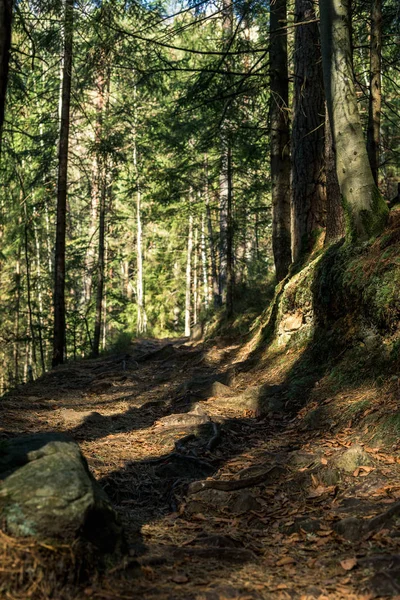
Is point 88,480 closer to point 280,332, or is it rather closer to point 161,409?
point 161,409

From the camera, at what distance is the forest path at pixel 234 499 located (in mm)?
3035

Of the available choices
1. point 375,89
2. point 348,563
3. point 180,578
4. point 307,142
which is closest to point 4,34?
point 180,578

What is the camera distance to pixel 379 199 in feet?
24.0

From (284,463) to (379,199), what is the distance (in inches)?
162

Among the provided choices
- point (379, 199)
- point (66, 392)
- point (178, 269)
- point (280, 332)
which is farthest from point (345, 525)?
point (178, 269)

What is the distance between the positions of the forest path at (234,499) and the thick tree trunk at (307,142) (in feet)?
13.3

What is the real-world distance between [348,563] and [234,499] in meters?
1.36

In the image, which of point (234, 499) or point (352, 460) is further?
point (352, 460)

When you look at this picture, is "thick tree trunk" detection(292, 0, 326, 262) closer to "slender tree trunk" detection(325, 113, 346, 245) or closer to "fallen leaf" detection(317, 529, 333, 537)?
"slender tree trunk" detection(325, 113, 346, 245)

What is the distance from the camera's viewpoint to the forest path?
304 centimetres

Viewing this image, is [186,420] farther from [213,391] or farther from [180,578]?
[180,578]

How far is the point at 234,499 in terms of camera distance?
4406 millimetres

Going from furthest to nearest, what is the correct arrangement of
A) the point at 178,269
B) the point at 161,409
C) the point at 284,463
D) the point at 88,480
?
1. the point at 178,269
2. the point at 161,409
3. the point at 284,463
4. the point at 88,480

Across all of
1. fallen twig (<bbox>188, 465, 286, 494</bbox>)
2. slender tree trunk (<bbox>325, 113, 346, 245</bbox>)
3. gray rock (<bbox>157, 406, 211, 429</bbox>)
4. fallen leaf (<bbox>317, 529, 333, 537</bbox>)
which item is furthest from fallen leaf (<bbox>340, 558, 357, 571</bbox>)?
slender tree trunk (<bbox>325, 113, 346, 245</bbox>)
